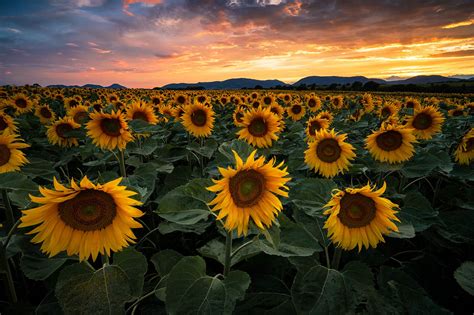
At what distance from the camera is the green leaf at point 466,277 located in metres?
1.73

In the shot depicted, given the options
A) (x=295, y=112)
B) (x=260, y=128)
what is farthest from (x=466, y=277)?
(x=295, y=112)

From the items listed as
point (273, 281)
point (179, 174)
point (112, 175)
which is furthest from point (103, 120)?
point (273, 281)

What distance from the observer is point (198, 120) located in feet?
19.1

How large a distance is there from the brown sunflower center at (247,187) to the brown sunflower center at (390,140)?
3038 mm

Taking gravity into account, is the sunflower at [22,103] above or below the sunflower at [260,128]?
above

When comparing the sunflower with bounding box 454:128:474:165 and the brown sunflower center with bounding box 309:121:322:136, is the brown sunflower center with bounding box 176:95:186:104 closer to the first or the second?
the brown sunflower center with bounding box 309:121:322:136

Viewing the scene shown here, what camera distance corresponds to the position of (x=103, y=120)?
374 centimetres

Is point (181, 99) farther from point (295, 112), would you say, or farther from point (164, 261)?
point (164, 261)

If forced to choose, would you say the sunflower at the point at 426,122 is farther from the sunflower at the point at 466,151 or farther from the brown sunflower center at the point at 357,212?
the brown sunflower center at the point at 357,212

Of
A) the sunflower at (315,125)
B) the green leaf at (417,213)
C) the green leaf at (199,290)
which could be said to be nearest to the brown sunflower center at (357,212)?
the green leaf at (417,213)

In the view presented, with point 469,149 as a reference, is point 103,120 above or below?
above

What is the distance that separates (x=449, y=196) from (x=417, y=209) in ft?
7.34

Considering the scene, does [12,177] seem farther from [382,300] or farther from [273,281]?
[382,300]

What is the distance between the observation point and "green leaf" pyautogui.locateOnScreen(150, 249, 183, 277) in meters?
2.19
